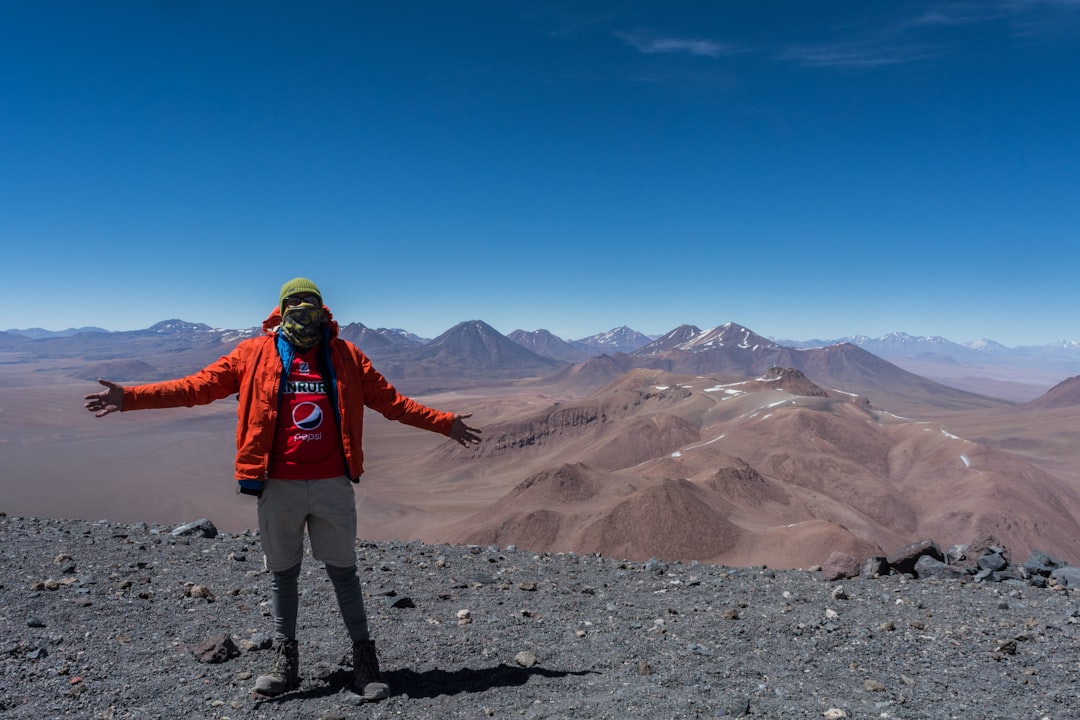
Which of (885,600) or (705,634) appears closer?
(705,634)

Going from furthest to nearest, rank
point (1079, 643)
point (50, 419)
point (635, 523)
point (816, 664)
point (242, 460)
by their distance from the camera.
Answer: point (50, 419), point (635, 523), point (1079, 643), point (816, 664), point (242, 460)

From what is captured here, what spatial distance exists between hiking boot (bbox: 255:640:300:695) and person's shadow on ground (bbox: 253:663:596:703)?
6 cm

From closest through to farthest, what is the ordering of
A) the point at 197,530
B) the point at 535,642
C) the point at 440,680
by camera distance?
1. the point at 440,680
2. the point at 535,642
3. the point at 197,530

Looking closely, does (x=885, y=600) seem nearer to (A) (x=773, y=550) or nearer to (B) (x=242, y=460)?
→ (B) (x=242, y=460)

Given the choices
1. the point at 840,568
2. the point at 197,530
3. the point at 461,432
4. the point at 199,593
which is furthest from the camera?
the point at 197,530

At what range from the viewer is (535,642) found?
514cm

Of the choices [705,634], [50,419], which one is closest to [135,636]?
[705,634]

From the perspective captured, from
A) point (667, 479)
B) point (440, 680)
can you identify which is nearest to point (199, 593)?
point (440, 680)

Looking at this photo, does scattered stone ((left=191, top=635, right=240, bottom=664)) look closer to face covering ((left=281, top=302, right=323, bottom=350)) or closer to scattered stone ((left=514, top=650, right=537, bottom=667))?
scattered stone ((left=514, top=650, right=537, bottom=667))

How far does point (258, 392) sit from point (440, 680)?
2.40 meters

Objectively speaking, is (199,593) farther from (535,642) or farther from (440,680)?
(535,642)

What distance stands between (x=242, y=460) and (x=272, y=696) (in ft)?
5.22

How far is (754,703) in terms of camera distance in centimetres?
396

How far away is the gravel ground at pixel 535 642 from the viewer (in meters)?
3.92
